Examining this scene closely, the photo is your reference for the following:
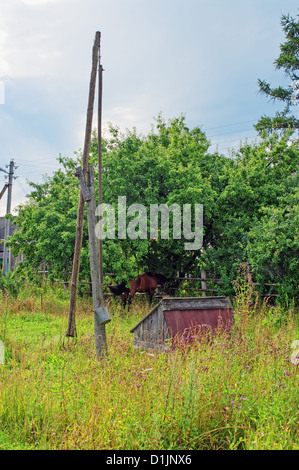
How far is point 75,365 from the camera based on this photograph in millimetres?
6117

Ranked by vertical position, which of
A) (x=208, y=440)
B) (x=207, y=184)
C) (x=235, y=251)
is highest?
(x=207, y=184)

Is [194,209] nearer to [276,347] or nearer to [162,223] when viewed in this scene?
[162,223]

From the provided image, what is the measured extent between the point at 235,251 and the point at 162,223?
2634mm

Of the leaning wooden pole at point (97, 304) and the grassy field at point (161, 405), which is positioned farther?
the leaning wooden pole at point (97, 304)

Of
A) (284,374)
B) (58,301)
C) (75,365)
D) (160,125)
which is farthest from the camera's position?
(160,125)

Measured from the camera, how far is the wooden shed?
7.12 m

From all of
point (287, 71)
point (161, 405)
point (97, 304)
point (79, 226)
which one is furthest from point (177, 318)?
point (287, 71)

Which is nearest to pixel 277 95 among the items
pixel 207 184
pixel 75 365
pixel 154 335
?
pixel 207 184

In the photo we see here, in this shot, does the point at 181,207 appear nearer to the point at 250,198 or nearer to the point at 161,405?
the point at 250,198

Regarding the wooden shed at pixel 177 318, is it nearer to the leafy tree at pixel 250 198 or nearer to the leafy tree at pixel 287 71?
the leafy tree at pixel 250 198

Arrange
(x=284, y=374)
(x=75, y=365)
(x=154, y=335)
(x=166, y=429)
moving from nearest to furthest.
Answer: (x=166, y=429), (x=284, y=374), (x=75, y=365), (x=154, y=335)

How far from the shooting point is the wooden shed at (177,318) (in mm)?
7121

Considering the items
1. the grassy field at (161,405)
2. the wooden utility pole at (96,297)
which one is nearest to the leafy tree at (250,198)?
the wooden utility pole at (96,297)

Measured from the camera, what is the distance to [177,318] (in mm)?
7199
